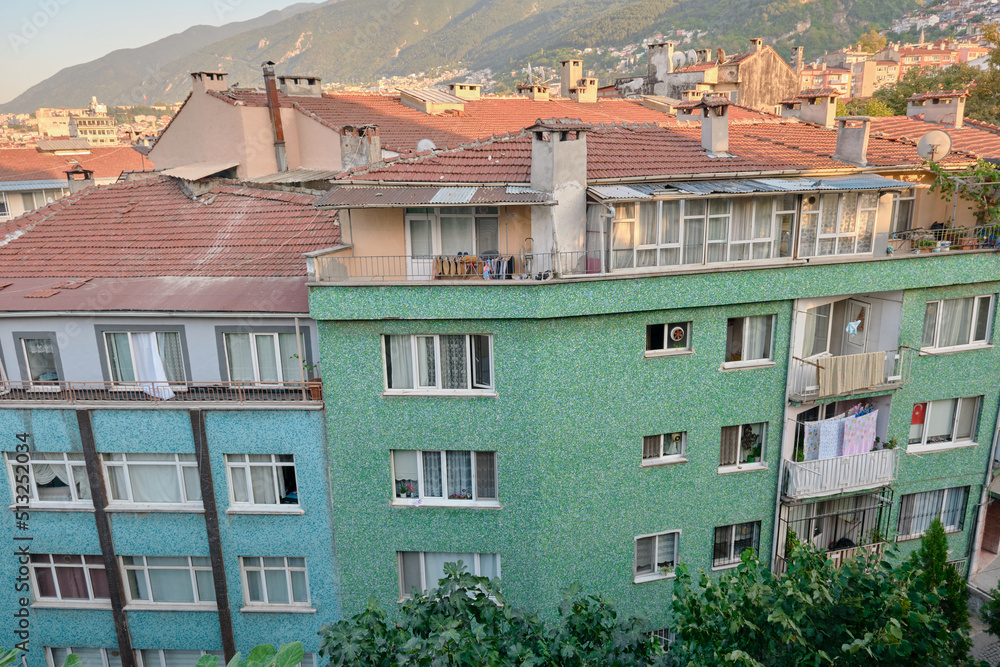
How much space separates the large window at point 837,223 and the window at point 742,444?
4.47m

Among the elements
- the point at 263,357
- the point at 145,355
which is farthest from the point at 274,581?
the point at 145,355

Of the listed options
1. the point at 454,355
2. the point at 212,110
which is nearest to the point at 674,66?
the point at 212,110

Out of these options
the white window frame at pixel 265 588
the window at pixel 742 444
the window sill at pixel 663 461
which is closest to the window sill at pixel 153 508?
the white window frame at pixel 265 588

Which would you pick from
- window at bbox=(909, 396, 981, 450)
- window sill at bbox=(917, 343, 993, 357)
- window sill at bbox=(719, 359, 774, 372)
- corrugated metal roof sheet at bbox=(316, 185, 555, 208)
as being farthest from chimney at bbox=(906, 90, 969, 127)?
corrugated metal roof sheet at bbox=(316, 185, 555, 208)

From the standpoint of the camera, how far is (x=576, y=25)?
173 metres

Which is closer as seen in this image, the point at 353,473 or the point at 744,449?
the point at 353,473

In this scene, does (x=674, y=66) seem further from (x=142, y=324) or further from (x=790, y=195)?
(x=142, y=324)

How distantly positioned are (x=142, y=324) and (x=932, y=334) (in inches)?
785

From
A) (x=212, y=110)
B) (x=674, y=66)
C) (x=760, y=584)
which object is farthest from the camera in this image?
(x=674, y=66)

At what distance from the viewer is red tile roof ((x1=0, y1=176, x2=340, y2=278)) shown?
1734 centimetres

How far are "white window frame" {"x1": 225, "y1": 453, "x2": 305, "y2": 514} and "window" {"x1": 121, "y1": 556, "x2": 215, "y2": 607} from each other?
1959 mm

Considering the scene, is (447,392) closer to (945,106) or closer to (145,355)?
(145,355)

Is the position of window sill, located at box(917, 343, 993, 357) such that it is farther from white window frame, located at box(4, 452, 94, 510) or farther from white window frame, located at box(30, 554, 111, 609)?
white window frame, located at box(30, 554, 111, 609)

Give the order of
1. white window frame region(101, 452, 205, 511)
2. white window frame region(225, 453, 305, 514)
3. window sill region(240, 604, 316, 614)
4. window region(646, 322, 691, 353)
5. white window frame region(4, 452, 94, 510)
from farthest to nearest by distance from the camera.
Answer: window sill region(240, 604, 316, 614)
white window frame region(4, 452, 94, 510)
white window frame region(101, 452, 205, 511)
white window frame region(225, 453, 305, 514)
window region(646, 322, 691, 353)
